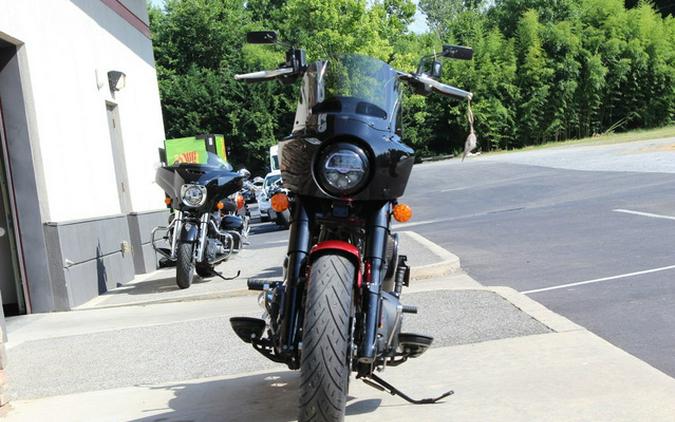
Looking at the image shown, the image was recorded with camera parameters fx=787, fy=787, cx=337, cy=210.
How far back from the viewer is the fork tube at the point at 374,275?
3627mm

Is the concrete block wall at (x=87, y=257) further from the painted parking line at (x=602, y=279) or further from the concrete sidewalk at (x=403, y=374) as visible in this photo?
the painted parking line at (x=602, y=279)

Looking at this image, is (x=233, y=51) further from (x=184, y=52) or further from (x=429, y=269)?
(x=429, y=269)

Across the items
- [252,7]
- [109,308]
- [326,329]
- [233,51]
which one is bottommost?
[109,308]

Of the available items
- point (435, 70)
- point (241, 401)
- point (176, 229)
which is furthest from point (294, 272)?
point (176, 229)

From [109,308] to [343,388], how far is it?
6.36 m

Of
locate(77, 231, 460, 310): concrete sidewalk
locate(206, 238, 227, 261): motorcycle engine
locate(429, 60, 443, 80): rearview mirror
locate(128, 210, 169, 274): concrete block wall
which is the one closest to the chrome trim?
locate(206, 238, 227, 261): motorcycle engine

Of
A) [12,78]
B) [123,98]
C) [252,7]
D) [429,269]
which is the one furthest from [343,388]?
[252,7]

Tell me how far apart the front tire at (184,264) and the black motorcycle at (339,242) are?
5.59 meters

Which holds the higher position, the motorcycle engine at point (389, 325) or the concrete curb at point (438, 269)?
the motorcycle engine at point (389, 325)

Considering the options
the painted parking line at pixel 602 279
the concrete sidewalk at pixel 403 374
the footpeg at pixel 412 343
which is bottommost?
the painted parking line at pixel 602 279

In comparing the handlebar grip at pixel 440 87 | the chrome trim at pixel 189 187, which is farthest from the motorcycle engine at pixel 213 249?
the handlebar grip at pixel 440 87

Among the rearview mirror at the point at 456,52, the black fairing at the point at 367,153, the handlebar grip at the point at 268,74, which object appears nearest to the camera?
the black fairing at the point at 367,153

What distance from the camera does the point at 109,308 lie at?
30.1ft

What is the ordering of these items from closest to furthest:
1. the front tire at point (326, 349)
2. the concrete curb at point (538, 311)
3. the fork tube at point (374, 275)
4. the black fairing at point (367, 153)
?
the front tire at point (326, 349) → the fork tube at point (374, 275) → the black fairing at point (367, 153) → the concrete curb at point (538, 311)
